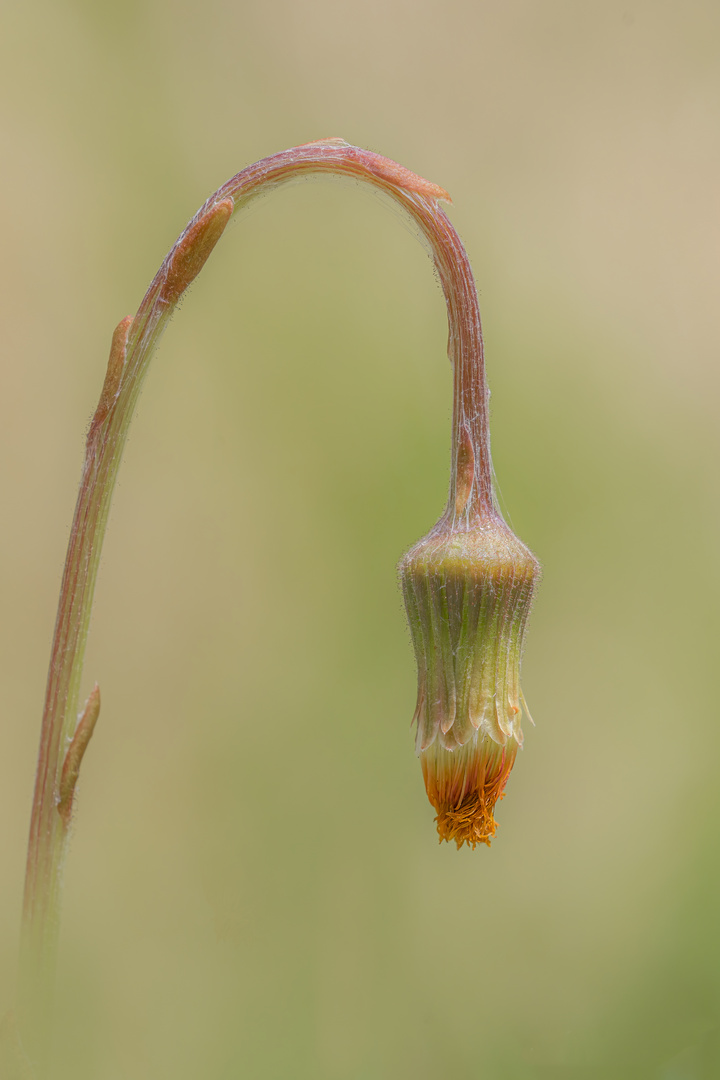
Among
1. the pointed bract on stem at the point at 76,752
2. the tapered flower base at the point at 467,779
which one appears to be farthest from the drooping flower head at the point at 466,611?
the pointed bract on stem at the point at 76,752

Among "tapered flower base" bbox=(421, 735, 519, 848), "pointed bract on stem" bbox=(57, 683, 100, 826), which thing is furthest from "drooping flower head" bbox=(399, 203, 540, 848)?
"pointed bract on stem" bbox=(57, 683, 100, 826)

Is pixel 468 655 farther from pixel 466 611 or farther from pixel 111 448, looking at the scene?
pixel 111 448

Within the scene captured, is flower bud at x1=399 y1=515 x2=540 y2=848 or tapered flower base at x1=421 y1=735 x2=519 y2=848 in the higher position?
flower bud at x1=399 y1=515 x2=540 y2=848

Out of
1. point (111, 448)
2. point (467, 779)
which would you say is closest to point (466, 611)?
point (467, 779)

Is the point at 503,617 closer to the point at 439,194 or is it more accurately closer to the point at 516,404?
the point at 439,194

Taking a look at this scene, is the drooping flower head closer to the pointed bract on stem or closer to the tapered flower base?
the tapered flower base

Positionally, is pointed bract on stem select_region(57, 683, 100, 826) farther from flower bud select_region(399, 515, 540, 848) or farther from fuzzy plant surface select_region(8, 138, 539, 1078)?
flower bud select_region(399, 515, 540, 848)

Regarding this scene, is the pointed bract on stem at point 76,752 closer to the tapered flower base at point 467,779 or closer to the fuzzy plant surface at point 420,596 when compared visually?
the fuzzy plant surface at point 420,596
